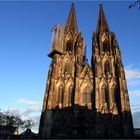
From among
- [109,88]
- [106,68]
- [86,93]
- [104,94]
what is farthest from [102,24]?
[104,94]

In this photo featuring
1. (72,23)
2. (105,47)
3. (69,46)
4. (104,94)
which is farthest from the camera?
(72,23)

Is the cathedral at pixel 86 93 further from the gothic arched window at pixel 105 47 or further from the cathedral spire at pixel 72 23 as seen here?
the cathedral spire at pixel 72 23

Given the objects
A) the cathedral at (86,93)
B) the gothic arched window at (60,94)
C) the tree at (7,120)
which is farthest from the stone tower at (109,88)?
the tree at (7,120)

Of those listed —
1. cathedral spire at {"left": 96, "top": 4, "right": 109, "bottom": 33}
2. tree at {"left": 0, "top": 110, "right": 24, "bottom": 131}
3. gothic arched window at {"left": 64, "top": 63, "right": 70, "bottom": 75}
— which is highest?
cathedral spire at {"left": 96, "top": 4, "right": 109, "bottom": 33}

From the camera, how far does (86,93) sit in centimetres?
3706

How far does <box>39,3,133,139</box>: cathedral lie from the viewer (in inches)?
1281

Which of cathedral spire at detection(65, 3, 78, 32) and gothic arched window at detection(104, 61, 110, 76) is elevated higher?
cathedral spire at detection(65, 3, 78, 32)

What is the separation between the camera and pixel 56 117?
1356 inches

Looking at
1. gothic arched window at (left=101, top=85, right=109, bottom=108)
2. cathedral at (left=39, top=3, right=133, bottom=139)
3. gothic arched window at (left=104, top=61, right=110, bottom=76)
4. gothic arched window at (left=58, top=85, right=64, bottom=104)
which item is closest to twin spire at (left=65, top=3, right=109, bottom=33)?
cathedral at (left=39, top=3, right=133, bottom=139)

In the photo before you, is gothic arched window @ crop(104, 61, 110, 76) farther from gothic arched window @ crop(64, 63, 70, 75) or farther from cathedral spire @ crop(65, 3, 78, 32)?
cathedral spire @ crop(65, 3, 78, 32)

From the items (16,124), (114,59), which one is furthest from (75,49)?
(16,124)

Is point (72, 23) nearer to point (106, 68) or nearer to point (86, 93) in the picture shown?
point (106, 68)

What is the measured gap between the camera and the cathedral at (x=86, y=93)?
32.5m

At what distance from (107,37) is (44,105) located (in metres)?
19.7
